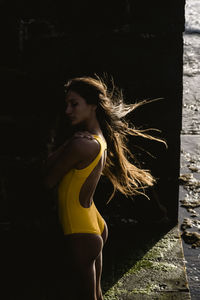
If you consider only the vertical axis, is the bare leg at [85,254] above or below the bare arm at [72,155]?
below

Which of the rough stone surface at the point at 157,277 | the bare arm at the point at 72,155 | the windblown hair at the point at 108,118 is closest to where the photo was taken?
the bare arm at the point at 72,155

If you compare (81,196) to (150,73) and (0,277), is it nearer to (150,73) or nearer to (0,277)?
(0,277)

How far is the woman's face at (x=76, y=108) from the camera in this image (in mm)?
2701

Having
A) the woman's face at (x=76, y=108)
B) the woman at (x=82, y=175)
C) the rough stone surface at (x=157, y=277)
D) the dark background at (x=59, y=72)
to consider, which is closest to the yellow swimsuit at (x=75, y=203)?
the woman at (x=82, y=175)

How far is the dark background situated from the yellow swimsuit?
3.86 ft

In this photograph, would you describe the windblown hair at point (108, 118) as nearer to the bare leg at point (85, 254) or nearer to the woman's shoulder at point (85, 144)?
the woman's shoulder at point (85, 144)

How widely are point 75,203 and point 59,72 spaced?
5.32 feet

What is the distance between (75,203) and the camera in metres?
2.70

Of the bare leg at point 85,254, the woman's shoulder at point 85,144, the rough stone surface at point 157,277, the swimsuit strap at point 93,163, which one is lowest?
the rough stone surface at point 157,277

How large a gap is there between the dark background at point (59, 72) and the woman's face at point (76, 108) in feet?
3.51

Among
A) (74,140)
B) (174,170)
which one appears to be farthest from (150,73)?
(74,140)

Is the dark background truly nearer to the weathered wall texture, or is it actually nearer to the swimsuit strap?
the weathered wall texture

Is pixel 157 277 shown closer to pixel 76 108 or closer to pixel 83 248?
pixel 83 248

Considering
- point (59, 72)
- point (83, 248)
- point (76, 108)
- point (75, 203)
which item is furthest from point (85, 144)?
point (59, 72)
